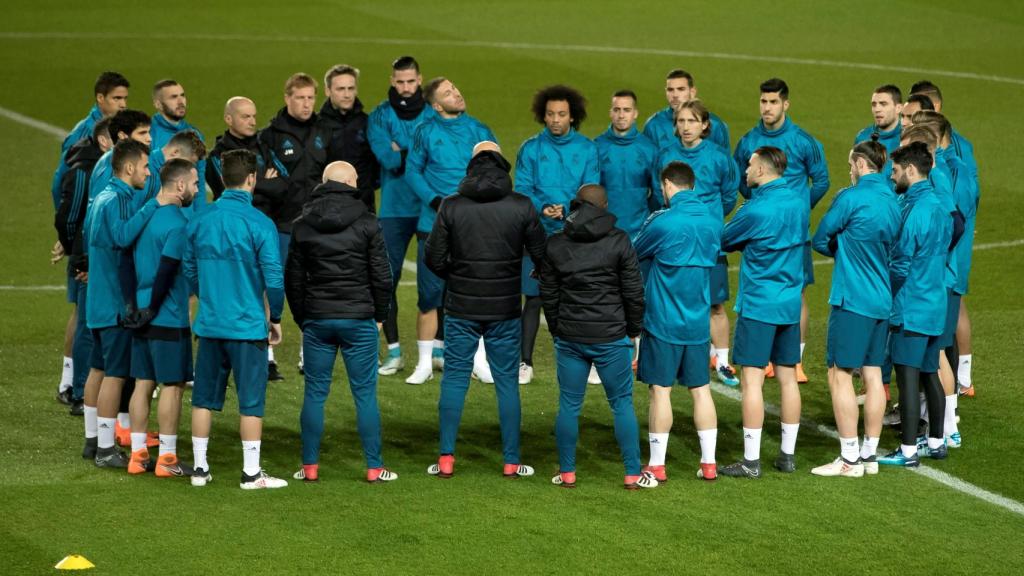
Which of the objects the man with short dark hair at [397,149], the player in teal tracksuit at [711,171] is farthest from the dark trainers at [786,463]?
the man with short dark hair at [397,149]

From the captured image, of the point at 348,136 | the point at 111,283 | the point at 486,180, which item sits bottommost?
the point at 111,283

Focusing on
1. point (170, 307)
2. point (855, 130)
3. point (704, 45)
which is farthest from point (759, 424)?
point (704, 45)

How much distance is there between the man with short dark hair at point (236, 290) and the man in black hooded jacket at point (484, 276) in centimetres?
111

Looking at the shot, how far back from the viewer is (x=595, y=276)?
382 inches

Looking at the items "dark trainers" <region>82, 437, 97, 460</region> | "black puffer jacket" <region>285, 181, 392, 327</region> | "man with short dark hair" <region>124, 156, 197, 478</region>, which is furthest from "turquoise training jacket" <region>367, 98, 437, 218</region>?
"dark trainers" <region>82, 437, 97, 460</region>

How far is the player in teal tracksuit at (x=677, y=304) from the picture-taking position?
9898mm

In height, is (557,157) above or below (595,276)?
above

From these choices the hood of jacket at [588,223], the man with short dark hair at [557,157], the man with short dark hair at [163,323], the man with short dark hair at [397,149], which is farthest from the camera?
the man with short dark hair at [397,149]

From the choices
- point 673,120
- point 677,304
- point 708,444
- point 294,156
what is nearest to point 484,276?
point 677,304

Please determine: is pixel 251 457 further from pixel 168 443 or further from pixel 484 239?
pixel 484 239

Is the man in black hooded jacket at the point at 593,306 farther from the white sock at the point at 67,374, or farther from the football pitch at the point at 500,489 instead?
the white sock at the point at 67,374

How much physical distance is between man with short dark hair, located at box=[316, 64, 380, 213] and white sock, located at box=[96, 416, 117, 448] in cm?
337

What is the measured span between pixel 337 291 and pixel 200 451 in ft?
4.40

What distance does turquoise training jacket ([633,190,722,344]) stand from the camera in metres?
9.88
